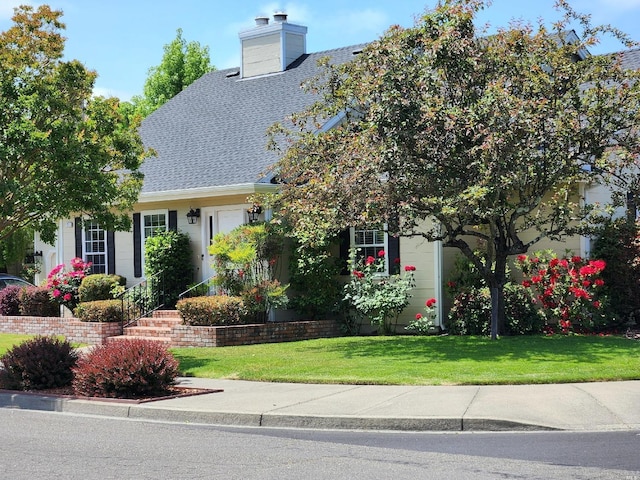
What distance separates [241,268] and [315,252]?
1.77 metres

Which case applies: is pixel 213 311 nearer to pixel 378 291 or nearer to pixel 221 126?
pixel 378 291

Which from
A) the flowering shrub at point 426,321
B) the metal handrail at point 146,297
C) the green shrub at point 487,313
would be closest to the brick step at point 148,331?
the metal handrail at point 146,297

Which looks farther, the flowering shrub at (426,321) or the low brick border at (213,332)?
the flowering shrub at (426,321)

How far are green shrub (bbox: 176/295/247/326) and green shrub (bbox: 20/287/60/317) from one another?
5.76 m

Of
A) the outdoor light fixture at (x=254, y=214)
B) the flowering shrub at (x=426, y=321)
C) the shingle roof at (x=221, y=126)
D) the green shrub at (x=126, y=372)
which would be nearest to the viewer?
the green shrub at (x=126, y=372)

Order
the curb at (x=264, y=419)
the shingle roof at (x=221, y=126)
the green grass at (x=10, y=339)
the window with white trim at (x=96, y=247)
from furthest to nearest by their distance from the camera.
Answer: the window with white trim at (x=96, y=247)
the shingle roof at (x=221, y=126)
the green grass at (x=10, y=339)
the curb at (x=264, y=419)

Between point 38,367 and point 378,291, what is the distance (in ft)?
28.2

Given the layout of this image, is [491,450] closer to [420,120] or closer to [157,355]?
[157,355]

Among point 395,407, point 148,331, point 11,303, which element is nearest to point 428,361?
point 395,407

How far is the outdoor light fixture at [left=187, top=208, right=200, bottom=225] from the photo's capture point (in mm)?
21641

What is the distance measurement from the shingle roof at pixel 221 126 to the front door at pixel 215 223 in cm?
70

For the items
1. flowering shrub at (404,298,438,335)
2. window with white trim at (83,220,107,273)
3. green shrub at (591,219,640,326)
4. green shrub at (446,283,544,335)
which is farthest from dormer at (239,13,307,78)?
green shrub at (591,219,640,326)

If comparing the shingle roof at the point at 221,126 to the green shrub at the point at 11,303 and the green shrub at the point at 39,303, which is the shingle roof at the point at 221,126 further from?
the green shrub at the point at 11,303

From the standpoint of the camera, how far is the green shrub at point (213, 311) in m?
18.4
